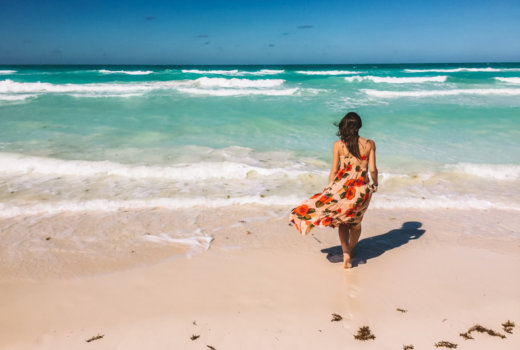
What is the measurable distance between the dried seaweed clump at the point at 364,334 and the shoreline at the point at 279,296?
4 centimetres

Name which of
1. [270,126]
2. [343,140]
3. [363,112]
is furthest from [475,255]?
[363,112]

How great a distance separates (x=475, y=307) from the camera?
11.0ft

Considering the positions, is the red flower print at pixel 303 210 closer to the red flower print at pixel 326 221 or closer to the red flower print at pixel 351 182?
the red flower print at pixel 326 221

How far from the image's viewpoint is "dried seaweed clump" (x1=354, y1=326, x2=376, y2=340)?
9.63 ft

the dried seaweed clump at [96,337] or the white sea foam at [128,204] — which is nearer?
the dried seaweed clump at [96,337]

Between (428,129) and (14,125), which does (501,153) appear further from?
(14,125)

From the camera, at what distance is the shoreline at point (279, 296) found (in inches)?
117

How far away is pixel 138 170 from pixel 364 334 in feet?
19.3

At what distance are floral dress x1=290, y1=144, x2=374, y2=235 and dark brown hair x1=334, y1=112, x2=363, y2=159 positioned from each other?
0.27 feet

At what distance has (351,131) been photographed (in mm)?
3529

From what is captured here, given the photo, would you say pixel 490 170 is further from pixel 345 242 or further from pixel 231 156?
pixel 231 156

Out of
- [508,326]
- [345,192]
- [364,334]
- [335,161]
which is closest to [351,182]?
[345,192]

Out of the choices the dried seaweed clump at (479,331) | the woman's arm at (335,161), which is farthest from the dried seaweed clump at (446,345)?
the woman's arm at (335,161)

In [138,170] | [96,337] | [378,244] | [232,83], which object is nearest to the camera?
[96,337]
